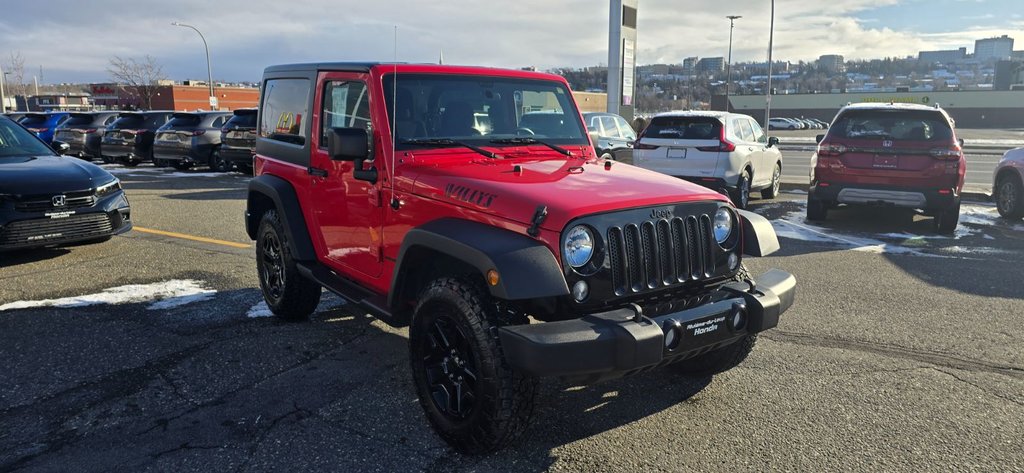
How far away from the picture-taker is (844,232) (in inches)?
376

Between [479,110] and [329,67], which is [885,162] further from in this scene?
[329,67]

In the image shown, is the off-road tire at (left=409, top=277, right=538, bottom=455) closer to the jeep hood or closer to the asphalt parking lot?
the asphalt parking lot

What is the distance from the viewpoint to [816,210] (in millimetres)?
10258

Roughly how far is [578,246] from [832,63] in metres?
119

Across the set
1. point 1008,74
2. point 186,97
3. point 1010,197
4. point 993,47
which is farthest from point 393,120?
point 993,47

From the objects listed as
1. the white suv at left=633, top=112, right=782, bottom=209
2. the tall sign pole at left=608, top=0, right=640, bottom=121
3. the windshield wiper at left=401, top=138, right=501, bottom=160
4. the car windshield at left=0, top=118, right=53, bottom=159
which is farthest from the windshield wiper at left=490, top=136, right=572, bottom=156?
the tall sign pole at left=608, top=0, right=640, bottom=121

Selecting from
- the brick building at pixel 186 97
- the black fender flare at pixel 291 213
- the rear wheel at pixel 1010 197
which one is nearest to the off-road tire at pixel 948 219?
the rear wheel at pixel 1010 197

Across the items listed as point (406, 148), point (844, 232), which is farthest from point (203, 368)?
point (844, 232)

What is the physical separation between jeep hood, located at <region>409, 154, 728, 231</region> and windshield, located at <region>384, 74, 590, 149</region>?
26cm

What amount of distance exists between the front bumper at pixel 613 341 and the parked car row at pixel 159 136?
1454cm

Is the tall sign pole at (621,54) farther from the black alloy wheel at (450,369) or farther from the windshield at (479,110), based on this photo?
the black alloy wheel at (450,369)

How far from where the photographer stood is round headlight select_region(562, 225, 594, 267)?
3148 mm

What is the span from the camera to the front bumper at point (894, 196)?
29.5 ft

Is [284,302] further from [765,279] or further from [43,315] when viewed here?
[765,279]
